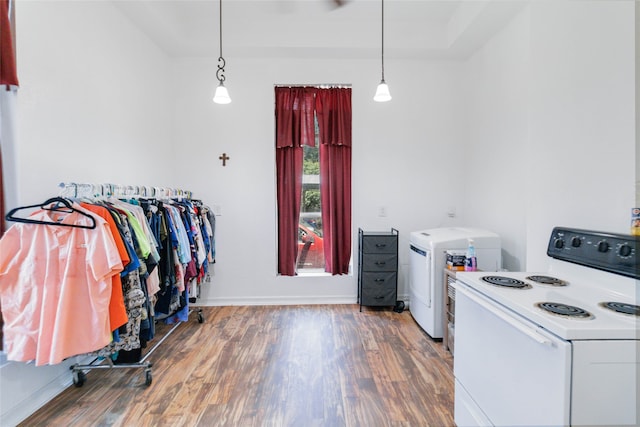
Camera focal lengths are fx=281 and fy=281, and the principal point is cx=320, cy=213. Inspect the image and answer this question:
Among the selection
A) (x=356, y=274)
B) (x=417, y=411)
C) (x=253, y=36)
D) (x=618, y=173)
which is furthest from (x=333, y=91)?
(x=417, y=411)

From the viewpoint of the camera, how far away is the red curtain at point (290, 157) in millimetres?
3258

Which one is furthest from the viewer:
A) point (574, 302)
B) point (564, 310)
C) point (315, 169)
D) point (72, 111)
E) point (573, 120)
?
point (315, 169)

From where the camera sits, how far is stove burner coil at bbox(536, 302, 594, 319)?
94 cm

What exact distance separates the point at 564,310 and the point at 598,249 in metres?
0.45

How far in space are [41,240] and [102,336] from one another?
0.61m

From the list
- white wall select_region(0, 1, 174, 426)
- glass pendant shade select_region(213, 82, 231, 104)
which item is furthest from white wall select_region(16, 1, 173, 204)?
glass pendant shade select_region(213, 82, 231, 104)

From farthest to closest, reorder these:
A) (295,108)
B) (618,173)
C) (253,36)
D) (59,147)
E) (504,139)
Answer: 1. (295,108)
2. (253,36)
3. (504,139)
4. (59,147)
5. (618,173)

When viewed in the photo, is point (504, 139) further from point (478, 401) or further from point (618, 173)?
point (478, 401)

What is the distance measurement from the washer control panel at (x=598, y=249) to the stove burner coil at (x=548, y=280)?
11cm

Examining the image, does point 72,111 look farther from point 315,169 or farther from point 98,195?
point 315,169

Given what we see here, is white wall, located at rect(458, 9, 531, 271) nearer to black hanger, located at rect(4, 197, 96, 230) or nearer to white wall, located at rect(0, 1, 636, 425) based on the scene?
white wall, located at rect(0, 1, 636, 425)

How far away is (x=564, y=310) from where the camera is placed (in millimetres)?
981

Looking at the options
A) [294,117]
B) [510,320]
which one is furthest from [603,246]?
[294,117]

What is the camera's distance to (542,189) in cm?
161
